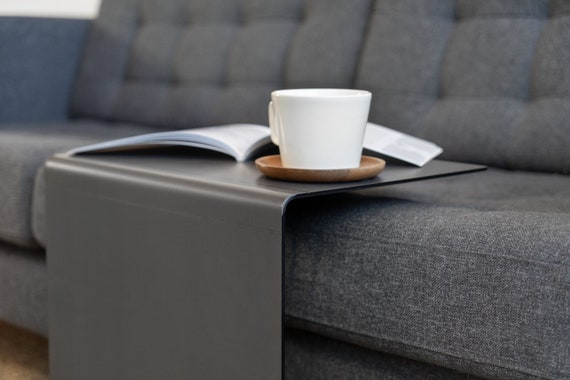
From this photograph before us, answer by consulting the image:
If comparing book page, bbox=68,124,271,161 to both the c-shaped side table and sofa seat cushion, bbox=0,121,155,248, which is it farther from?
sofa seat cushion, bbox=0,121,155,248

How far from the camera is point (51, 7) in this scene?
10.0ft

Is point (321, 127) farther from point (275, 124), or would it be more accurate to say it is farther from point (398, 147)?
point (398, 147)

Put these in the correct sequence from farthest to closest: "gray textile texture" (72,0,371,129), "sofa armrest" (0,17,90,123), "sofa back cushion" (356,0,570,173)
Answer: "sofa armrest" (0,17,90,123), "gray textile texture" (72,0,371,129), "sofa back cushion" (356,0,570,173)

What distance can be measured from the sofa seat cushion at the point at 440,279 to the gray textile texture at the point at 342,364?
0.05 meters

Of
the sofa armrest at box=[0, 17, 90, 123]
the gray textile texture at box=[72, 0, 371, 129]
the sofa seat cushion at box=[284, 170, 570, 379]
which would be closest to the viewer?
the sofa seat cushion at box=[284, 170, 570, 379]

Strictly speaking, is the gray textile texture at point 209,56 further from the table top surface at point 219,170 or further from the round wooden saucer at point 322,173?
the round wooden saucer at point 322,173

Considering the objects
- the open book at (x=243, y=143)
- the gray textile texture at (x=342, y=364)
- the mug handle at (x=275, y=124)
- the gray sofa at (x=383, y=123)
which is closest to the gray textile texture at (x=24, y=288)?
the gray sofa at (x=383, y=123)

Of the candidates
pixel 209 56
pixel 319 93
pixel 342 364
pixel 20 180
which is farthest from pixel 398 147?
pixel 209 56

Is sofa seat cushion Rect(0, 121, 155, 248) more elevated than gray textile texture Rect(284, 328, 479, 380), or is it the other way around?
sofa seat cushion Rect(0, 121, 155, 248)

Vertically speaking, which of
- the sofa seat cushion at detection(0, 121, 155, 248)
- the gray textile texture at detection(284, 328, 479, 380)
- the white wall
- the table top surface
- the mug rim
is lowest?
the gray textile texture at detection(284, 328, 479, 380)

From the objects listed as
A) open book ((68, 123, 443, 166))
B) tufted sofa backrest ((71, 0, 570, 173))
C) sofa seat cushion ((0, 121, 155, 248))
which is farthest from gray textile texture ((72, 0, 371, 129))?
open book ((68, 123, 443, 166))

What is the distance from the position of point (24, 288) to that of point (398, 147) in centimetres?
78

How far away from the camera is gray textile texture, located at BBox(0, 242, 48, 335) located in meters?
1.52

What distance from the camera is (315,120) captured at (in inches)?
37.7
